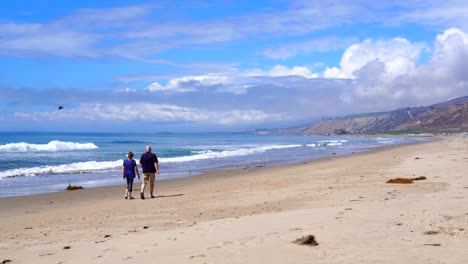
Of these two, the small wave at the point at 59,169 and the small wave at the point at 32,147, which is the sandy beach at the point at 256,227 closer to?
the small wave at the point at 59,169

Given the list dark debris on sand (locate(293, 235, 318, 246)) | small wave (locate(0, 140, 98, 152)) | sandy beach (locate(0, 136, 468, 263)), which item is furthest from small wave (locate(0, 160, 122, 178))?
small wave (locate(0, 140, 98, 152))

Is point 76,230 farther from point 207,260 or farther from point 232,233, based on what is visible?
point 207,260

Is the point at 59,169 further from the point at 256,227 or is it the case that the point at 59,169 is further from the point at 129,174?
the point at 256,227

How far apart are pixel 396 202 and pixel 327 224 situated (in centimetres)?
308

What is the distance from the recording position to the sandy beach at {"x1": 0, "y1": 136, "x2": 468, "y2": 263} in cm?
643

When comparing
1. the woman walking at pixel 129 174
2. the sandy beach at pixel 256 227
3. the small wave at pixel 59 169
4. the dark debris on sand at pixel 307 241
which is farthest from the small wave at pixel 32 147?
the dark debris on sand at pixel 307 241

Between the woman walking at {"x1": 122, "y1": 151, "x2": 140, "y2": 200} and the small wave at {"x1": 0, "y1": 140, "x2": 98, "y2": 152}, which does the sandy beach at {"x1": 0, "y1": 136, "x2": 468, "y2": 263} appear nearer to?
the woman walking at {"x1": 122, "y1": 151, "x2": 140, "y2": 200}

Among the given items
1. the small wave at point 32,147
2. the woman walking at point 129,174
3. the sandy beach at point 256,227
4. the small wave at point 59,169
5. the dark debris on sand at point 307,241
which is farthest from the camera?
the small wave at point 32,147

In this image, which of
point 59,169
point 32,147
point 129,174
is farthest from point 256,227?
point 32,147

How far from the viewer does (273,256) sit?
6.28 meters

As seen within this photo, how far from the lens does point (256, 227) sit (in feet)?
27.9

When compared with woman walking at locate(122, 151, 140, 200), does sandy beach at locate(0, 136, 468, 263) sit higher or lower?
lower

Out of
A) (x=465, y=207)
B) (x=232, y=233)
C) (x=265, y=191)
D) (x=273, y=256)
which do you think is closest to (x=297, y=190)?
(x=265, y=191)

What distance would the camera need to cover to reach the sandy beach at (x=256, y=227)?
643 centimetres
